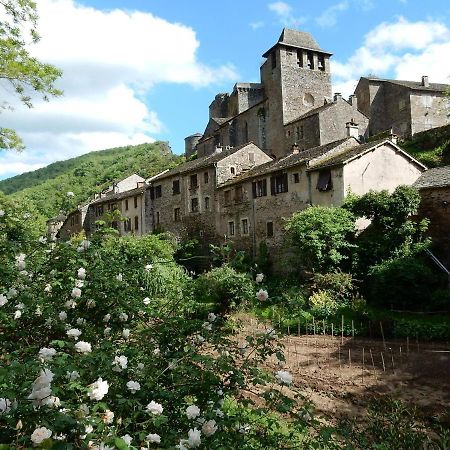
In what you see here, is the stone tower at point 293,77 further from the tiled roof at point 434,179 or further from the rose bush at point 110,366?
the rose bush at point 110,366

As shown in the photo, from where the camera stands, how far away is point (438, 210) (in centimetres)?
2338

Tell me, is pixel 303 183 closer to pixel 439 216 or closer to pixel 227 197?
pixel 227 197

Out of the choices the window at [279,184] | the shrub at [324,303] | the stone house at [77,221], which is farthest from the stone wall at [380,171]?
the stone house at [77,221]

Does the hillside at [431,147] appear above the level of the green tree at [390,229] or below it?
above

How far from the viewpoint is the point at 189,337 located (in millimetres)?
5016

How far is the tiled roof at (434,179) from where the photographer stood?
934 inches

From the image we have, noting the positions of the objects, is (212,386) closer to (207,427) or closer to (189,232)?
(207,427)

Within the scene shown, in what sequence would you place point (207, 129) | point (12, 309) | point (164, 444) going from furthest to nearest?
point (207, 129), point (12, 309), point (164, 444)

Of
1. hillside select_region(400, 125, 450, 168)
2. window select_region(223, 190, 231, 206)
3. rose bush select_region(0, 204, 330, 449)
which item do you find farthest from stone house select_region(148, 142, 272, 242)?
rose bush select_region(0, 204, 330, 449)

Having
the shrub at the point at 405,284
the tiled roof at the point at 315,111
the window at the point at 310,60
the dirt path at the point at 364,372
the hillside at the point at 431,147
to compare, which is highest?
the window at the point at 310,60

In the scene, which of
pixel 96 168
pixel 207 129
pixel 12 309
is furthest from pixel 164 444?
pixel 96 168

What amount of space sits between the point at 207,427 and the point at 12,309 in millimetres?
2763

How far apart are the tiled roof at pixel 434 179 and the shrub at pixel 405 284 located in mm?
4692

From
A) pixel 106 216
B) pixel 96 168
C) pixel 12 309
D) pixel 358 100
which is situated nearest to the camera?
pixel 12 309
